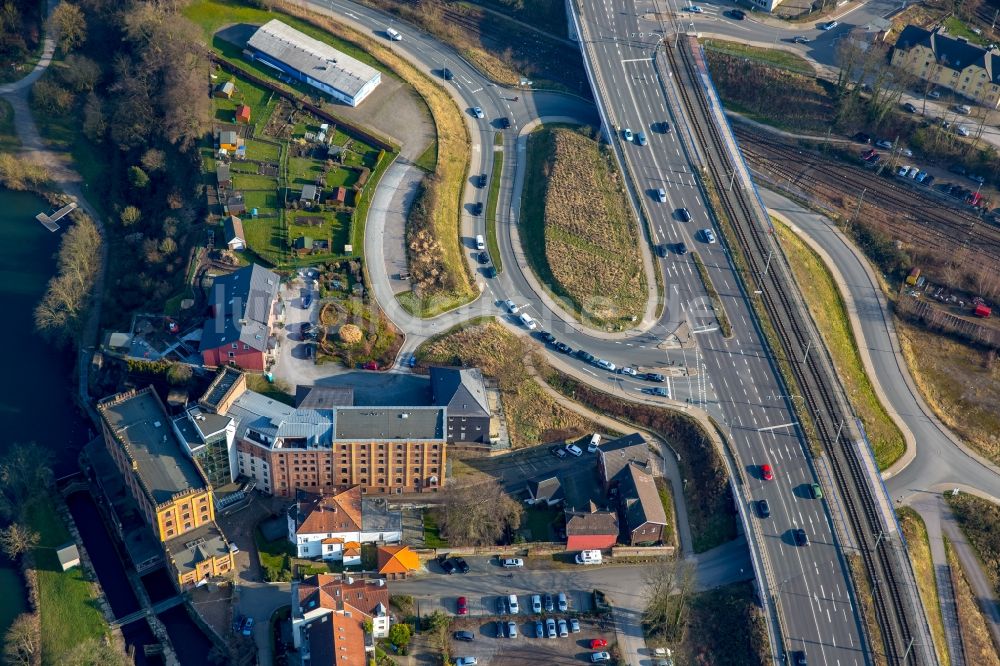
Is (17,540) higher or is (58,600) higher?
(17,540)

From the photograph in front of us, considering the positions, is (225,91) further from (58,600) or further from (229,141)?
(58,600)

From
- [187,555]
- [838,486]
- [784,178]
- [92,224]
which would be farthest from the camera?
[784,178]

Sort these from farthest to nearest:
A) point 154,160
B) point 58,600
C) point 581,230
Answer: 1. point 154,160
2. point 581,230
3. point 58,600

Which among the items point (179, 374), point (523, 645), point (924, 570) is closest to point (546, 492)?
point (523, 645)

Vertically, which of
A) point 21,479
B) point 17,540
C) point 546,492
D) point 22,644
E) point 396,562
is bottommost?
point 22,644

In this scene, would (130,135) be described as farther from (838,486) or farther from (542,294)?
(838,486)

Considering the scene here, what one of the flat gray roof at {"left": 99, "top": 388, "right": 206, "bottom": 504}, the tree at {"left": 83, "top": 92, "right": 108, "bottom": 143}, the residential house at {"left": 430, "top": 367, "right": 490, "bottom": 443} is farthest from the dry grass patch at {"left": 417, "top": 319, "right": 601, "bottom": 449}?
the tree at {"left": 83, "top": 92, "right": 108, "bottom": 143}

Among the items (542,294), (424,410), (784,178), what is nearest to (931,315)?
(784,178)
